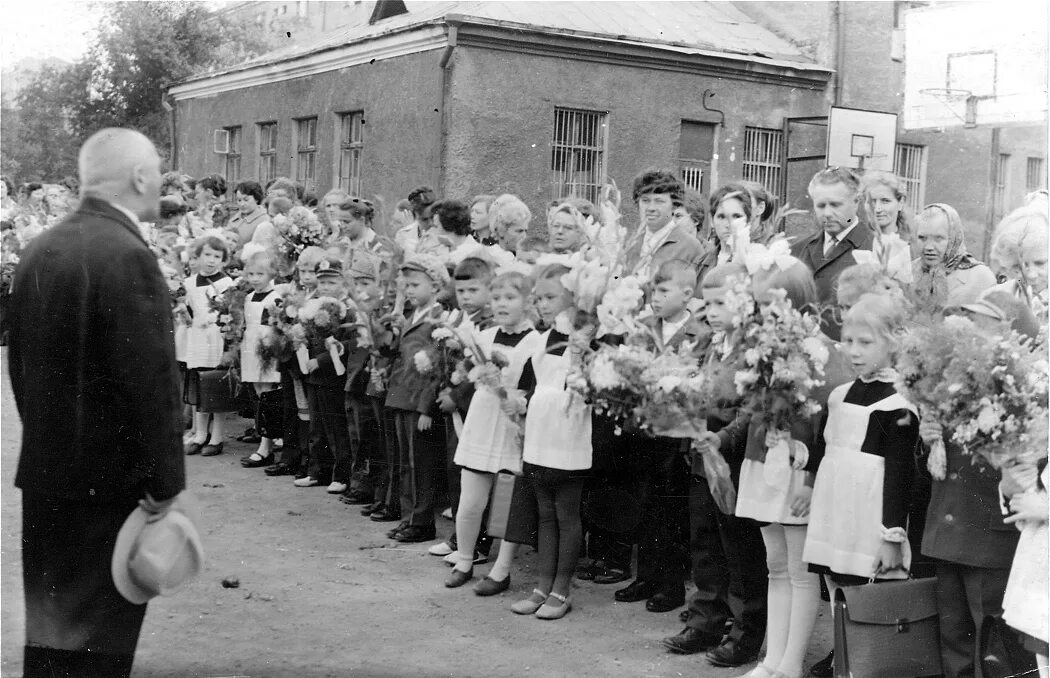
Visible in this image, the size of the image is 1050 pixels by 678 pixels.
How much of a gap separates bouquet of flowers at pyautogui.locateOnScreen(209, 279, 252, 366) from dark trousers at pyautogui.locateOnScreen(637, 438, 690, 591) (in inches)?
146

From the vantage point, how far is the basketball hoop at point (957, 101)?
432 inches

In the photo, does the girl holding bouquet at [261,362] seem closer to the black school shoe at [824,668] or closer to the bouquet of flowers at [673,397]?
the bouquet of flowers at [673,397]

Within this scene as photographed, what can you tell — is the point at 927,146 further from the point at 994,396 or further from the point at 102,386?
the point at 102,386

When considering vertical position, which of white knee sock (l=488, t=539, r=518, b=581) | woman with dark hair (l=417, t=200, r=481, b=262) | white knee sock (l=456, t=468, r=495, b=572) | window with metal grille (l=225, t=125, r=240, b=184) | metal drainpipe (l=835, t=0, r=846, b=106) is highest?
→ metal drainpipe (l=835, t=0, r=846, b=106)

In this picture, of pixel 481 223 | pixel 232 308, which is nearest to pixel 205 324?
pixel 232 308

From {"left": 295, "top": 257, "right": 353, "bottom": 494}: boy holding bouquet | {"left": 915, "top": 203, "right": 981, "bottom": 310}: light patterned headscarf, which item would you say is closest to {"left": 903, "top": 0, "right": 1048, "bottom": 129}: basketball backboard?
{"left": 915, "top": 203, "right": 981, "bottom": 310}: light patterned headscarf

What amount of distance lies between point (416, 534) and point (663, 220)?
2391 mm

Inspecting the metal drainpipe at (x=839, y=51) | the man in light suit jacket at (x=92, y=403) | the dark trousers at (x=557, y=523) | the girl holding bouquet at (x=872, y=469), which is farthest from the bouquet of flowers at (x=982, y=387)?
the metal drainpipe at (x=839, y=51)

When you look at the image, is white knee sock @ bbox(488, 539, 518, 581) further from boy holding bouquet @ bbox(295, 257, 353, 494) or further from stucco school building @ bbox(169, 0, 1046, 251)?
stucco school building @ bbox(169, 0, 1046, 251)

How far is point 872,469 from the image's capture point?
418 cm

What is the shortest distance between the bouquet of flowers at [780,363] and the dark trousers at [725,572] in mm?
833

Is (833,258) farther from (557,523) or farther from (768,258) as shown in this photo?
(557,523)

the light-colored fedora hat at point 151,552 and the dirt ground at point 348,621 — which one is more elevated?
the light-colored fedora hat at point 151,552

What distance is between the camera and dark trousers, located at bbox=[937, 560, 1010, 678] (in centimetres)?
398
